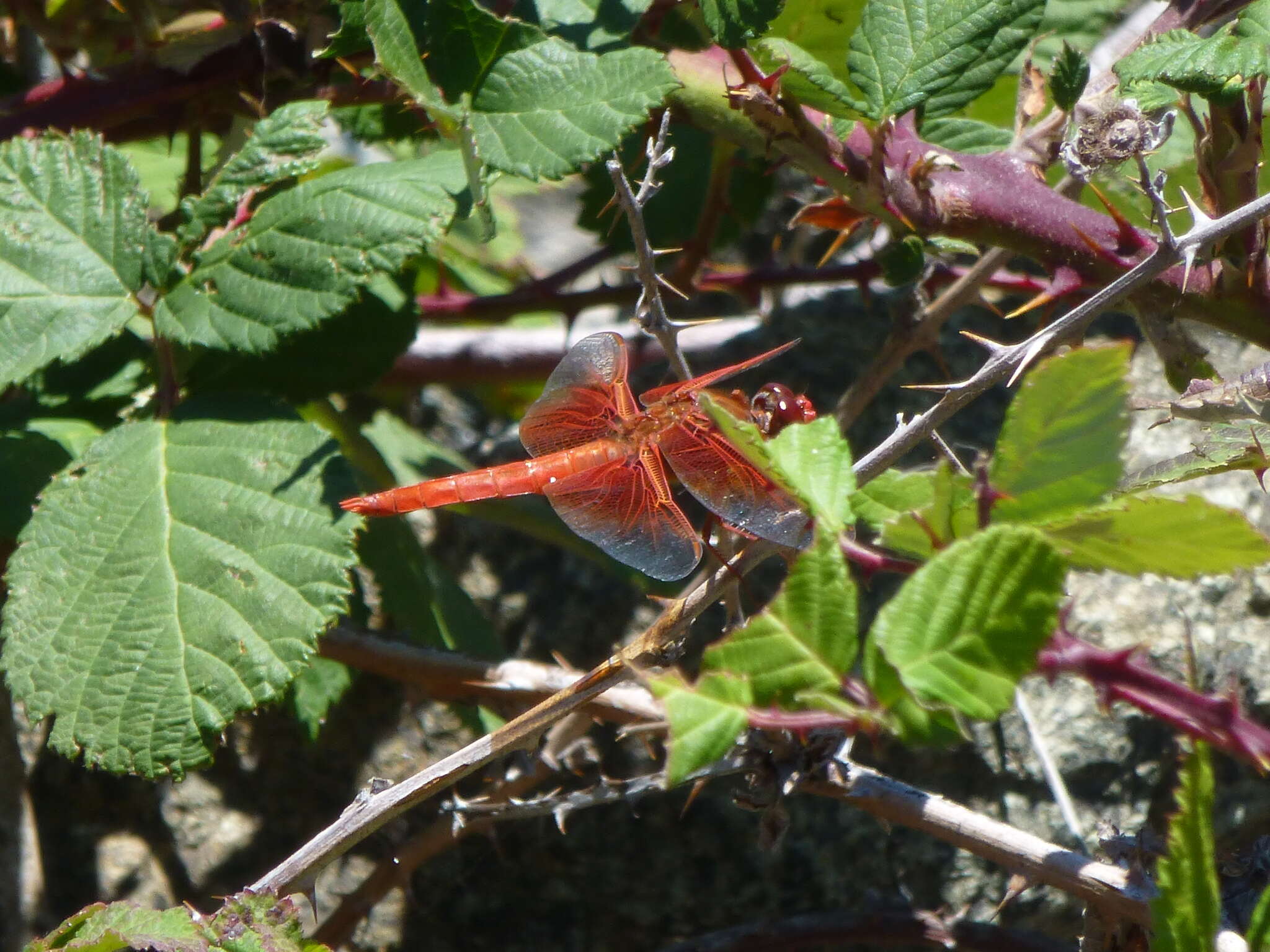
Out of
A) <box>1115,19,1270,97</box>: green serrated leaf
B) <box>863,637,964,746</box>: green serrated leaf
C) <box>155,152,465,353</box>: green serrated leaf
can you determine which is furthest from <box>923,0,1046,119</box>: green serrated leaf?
<box>863,637,964,746</box>: green serrated leaf

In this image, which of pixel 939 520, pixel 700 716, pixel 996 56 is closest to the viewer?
pixel 700 716

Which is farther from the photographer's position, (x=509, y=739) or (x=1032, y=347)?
(x=509, y=739)

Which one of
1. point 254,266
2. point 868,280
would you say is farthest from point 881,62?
point 254,266

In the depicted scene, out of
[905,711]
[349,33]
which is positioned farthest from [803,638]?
[349,33]

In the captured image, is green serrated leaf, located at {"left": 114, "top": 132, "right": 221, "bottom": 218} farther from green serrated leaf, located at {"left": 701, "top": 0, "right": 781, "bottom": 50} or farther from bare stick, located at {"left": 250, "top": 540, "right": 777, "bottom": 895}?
bare stick, located at {"left": 250, "top": 540, "right": 777, "bottom": 895}

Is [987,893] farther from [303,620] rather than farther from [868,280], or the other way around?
[303,620]

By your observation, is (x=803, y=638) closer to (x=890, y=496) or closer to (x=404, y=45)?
(x=890, y=496)
